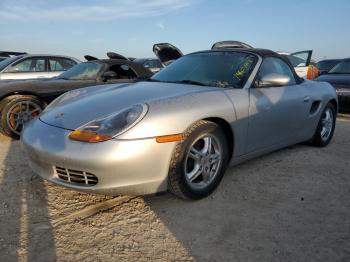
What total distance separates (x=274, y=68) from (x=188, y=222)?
7.25 ft

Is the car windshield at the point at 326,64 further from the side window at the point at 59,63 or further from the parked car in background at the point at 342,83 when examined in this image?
the side window at the point at 59,63

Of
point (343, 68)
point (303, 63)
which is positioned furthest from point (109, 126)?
point (303, 63)

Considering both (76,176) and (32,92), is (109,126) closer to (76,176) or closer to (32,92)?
(76,176)

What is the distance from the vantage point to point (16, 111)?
5.18 m

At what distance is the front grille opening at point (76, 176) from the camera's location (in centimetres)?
259

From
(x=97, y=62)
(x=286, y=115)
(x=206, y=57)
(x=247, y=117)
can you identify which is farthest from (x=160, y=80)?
(x=97, y=62)

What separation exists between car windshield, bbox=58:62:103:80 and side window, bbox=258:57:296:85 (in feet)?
9.95

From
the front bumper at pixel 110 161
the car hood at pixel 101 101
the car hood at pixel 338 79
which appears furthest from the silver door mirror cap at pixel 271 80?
the car hood at pixel 338 79

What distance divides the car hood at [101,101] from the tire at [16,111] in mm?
1884

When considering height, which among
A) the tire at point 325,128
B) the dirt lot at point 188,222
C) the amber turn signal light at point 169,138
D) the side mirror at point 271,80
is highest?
the side mirror at point 271,80

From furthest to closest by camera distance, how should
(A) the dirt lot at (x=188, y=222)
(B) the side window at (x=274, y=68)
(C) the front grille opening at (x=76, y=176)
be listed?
(B) the side window at (x=274, y=68)
(C) the front grille opening at (x=76, y=176)
(A) the dirt lot at (x=188, y=222)

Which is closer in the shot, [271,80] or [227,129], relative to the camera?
[227,129]

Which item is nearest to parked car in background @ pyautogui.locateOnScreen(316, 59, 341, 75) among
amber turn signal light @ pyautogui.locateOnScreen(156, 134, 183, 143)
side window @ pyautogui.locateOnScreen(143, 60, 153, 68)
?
side window @ pyautogui.locateOnScreen(143, 60, 153, 68)

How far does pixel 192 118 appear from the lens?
281cm
